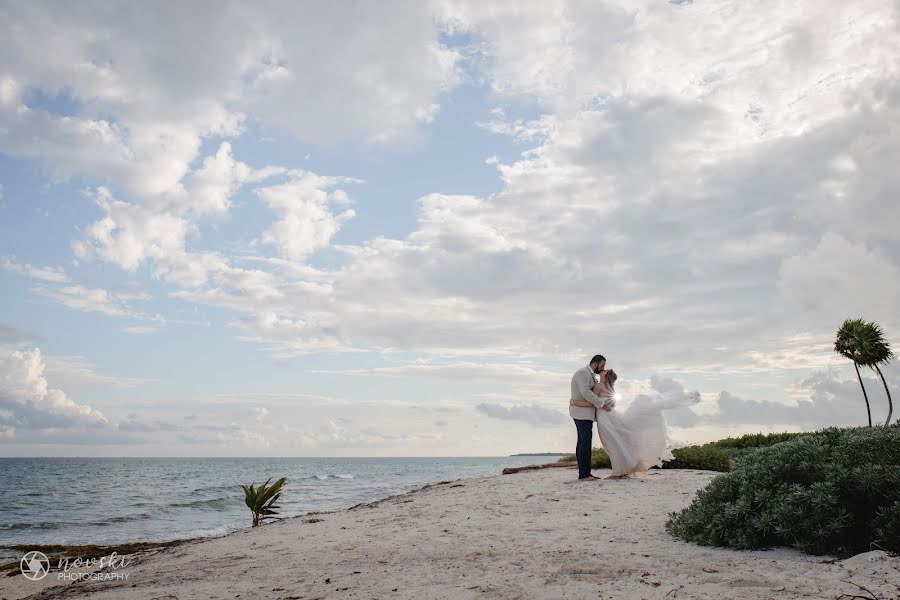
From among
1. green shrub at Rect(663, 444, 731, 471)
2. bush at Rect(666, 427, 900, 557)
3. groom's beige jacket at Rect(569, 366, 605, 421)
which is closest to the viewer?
bush at Rect(666, 427, 900, 557)

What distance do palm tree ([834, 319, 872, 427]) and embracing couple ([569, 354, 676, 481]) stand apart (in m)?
23.8

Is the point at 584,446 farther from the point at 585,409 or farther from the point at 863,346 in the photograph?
the point at 863,346

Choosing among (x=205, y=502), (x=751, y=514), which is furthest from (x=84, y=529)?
(x=751, y=514)

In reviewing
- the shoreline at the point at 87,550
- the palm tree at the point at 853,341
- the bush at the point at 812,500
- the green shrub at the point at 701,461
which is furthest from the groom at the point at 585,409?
the palm tree at the point at 853,341

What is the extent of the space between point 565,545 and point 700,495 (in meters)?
1.64

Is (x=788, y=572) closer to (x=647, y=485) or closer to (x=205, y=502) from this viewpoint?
(x=647, y=485)

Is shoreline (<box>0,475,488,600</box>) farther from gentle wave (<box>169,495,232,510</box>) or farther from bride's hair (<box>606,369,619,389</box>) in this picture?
gentle wave (<box>169,495,232,510</box>)

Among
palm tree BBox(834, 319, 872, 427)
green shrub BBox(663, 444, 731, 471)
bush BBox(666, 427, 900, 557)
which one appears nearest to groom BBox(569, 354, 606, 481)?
green shrub BBox(663, 444, 731, 471)

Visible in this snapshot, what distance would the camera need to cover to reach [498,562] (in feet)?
18.3

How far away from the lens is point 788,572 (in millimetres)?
4727

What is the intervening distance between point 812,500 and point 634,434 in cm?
689

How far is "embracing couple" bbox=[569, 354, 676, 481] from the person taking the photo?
12070 millimetres

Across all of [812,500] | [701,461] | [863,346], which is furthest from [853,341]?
[812,500]

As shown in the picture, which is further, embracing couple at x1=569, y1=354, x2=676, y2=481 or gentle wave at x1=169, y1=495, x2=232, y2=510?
gentle wave at x1=169, y1=495, x2=232, y2=510
